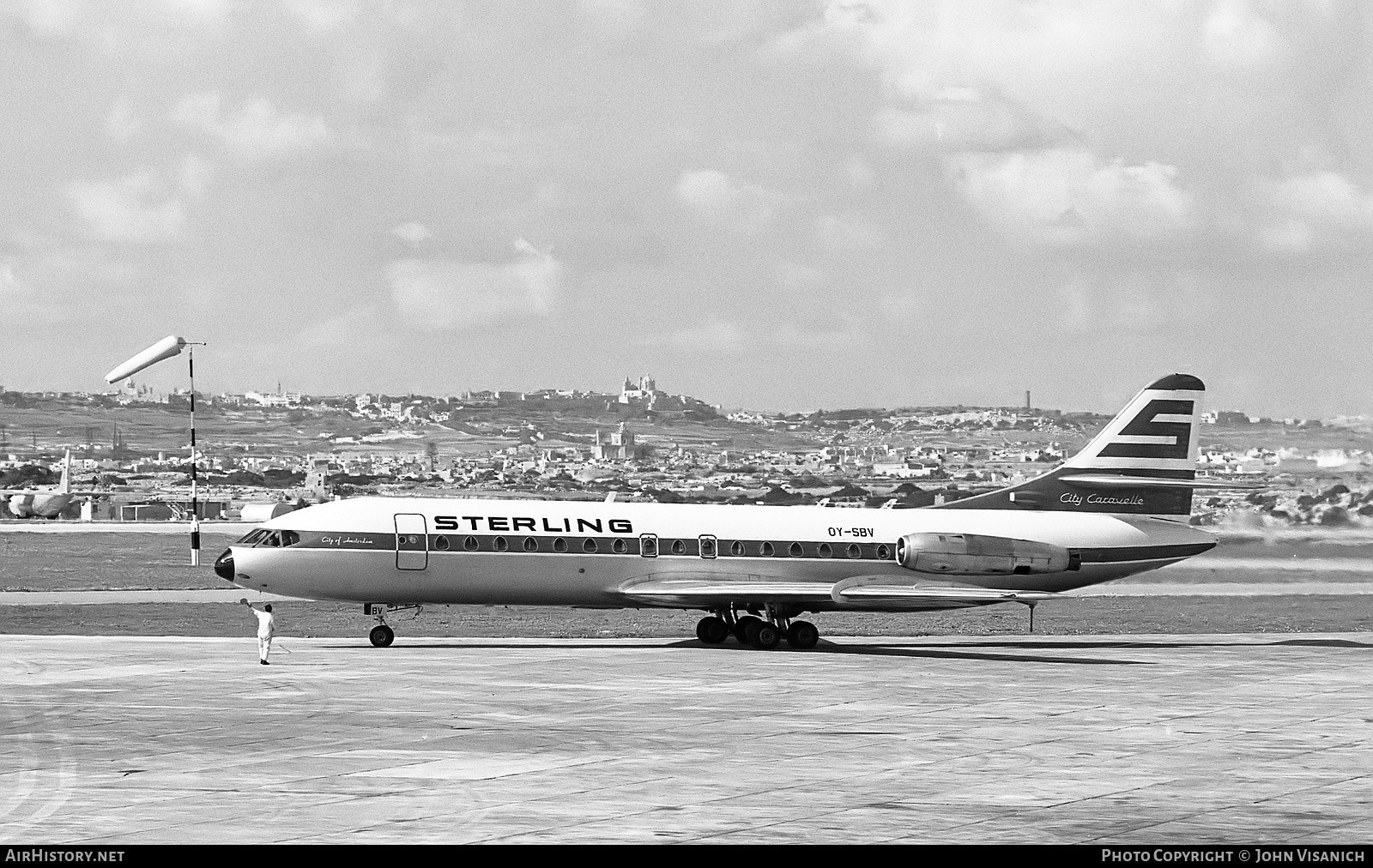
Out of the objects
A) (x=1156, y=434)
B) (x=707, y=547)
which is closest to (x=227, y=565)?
(x=707, y=547)

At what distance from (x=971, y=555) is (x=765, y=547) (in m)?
5.05

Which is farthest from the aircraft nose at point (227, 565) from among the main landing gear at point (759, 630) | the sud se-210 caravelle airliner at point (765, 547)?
the main landing gear at point (759, 630)

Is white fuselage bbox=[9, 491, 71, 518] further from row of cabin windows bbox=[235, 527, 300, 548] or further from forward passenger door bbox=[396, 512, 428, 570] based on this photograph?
forward passenger door bbox=[396, 512, 428, 570]

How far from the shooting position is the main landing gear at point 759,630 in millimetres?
42469

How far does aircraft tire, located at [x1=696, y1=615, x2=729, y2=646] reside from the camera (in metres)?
43.5

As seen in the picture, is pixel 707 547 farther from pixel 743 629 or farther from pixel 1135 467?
pixel 1135 467

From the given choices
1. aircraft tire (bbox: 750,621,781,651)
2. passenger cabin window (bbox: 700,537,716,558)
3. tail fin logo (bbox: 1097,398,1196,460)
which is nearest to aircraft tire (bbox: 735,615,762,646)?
aircraft tire (bbox: 750,621,781,651)

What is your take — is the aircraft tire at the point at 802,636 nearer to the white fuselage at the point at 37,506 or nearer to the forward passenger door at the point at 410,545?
the forward passenger door at the point at 410,545

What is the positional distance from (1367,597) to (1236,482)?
639cm

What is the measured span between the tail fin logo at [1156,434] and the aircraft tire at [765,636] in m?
10.2

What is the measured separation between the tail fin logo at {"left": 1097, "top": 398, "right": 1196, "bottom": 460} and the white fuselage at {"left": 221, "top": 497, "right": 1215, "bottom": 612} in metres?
2.32
